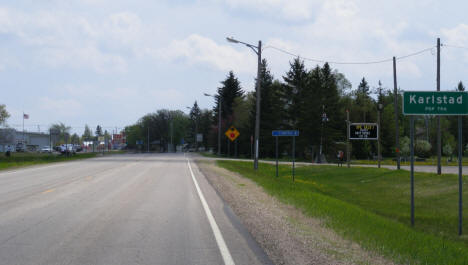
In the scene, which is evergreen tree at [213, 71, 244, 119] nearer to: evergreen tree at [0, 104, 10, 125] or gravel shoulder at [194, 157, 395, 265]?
evergreen tree at [0, 104, 10, 125]

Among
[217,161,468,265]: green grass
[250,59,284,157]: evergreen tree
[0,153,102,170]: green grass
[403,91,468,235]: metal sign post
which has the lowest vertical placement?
[217,161,468,265]: green grass

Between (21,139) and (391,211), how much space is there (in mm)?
142257

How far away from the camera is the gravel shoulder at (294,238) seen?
7.83 m

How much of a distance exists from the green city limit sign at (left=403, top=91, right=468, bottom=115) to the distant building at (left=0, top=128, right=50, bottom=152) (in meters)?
105

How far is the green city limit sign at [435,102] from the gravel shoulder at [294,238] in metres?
3.26

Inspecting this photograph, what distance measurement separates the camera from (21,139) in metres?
145

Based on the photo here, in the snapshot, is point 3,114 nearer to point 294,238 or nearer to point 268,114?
point 268,114

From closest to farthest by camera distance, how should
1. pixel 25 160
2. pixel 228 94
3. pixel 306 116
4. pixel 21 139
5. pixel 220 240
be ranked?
pixel 220 240, pixel 25 160, pixel 306 116, pixel 228 94, pixel 21 139

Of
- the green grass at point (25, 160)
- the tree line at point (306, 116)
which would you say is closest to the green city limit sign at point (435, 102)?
the green grass at point (25, 160)

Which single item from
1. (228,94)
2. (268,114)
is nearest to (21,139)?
(228,94)

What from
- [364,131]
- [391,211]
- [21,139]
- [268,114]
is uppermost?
[268,114]

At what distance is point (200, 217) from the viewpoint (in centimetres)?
1240

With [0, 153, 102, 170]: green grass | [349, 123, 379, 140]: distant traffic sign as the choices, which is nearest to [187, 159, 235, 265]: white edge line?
[0, 153, 102, 170]: green grass

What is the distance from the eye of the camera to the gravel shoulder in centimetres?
783
